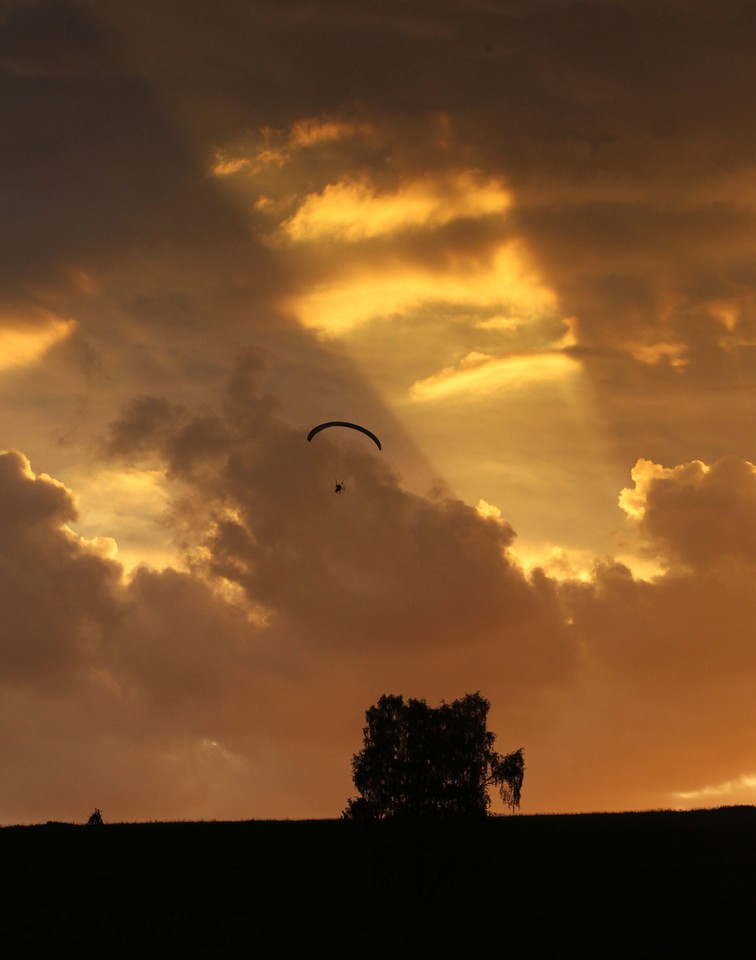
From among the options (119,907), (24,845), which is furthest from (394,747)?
(24,845)

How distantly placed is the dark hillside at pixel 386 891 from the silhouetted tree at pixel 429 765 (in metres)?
1.58

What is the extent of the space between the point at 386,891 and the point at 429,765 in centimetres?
872

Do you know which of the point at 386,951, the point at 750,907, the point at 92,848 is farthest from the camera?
the point at 92,848

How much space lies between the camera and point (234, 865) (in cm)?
7825

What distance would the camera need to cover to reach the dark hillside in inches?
2479

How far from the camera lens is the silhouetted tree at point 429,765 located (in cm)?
7112

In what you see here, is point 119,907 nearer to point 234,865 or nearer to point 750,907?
point 234,865

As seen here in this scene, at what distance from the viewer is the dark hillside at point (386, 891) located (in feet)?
207

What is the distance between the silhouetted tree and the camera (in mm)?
71125

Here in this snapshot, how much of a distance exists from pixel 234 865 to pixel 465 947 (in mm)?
22321

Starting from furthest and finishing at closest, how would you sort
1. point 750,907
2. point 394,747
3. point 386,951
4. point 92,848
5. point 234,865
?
point 92,848, point 234,865, point 394,747, point 750,907, point 386,951

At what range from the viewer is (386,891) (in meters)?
72.6

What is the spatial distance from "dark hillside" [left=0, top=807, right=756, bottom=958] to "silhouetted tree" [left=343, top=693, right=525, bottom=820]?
1584 millimetres

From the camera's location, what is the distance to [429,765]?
71750 mm
